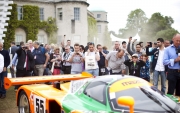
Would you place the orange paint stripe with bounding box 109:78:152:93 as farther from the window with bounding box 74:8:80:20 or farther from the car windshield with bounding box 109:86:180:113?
the window with bounding box 74:8:80:20

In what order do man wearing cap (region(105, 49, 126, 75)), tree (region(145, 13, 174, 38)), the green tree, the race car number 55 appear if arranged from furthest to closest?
tree (region(145, 13, 174, 38))
the green tree
man wearing cap (region(105, 49, 126, 75))
the race car number 55

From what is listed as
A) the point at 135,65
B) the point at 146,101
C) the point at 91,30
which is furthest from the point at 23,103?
the point at 91,30

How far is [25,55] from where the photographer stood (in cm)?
789

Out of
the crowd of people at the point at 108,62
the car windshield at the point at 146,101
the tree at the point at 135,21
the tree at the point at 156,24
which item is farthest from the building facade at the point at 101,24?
the car windshield at the point at 146,101

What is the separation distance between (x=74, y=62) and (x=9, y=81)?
2.72 meters

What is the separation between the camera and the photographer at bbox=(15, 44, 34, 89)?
25.7 feet

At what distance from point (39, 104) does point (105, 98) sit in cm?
135

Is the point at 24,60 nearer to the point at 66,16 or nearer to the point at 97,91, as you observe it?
the point at 97,91

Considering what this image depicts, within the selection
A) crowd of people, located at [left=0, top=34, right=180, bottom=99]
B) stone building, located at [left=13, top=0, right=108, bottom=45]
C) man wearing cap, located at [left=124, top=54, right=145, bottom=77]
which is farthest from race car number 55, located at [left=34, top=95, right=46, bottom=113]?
stone building, located at [left=13, top=0, right=108, bottom=45]

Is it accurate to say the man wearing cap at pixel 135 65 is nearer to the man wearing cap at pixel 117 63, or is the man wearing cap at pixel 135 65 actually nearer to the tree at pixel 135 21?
the man wearing cap at pixel 117 63

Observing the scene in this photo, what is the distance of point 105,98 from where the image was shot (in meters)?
3.45

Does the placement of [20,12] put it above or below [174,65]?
above

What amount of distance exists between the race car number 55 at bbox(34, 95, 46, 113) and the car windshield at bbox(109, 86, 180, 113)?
1255 millimetres

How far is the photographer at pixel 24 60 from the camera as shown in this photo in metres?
7.83
